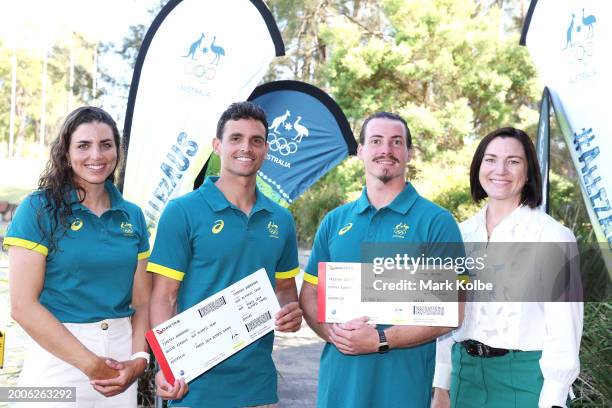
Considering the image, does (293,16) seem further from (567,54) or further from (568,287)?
(568,287)

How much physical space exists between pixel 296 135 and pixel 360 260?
292cm

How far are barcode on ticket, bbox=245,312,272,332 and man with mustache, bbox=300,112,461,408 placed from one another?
291 millimetres

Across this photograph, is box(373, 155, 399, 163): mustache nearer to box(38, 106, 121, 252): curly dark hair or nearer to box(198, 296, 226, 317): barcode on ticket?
box(198, 296, 226, 317): barcode on ticket

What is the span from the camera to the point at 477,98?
18109 millimetres

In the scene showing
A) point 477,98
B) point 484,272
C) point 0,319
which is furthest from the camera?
point 477,98

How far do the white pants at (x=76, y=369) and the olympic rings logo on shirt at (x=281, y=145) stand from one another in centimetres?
324

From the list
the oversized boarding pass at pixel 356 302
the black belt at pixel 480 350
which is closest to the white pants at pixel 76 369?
the oversized boarding pass at pixel 356 302

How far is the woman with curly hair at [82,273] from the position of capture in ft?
9.15

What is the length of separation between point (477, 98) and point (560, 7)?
43.0 ft

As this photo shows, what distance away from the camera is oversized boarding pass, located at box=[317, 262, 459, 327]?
3.08 m

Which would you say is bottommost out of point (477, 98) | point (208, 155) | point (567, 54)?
point (208, 155)

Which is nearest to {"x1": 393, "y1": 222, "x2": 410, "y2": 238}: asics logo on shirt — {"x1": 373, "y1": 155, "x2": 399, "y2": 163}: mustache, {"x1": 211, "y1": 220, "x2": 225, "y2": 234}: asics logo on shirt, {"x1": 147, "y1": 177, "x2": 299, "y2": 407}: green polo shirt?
{"x1": 373, "y1": 155, "x2": 399, "y2": 163}: mustache

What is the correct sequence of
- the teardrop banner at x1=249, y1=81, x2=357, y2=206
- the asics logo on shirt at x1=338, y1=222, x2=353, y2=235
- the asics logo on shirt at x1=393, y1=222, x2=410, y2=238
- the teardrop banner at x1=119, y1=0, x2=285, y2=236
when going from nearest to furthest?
the asics logo on shirt at x1=393, y1=222, x2=410, y2=238 → the asics logo on shirt at x1=338, y1=222, x2=353, y2=235 → the teardrop banner at x1=119, y1=0, x2=285, y2=236 → the teardrop banner at x1=249, y1=81, x2=357, y2=206

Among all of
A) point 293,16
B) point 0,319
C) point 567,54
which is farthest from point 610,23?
point 293,16
